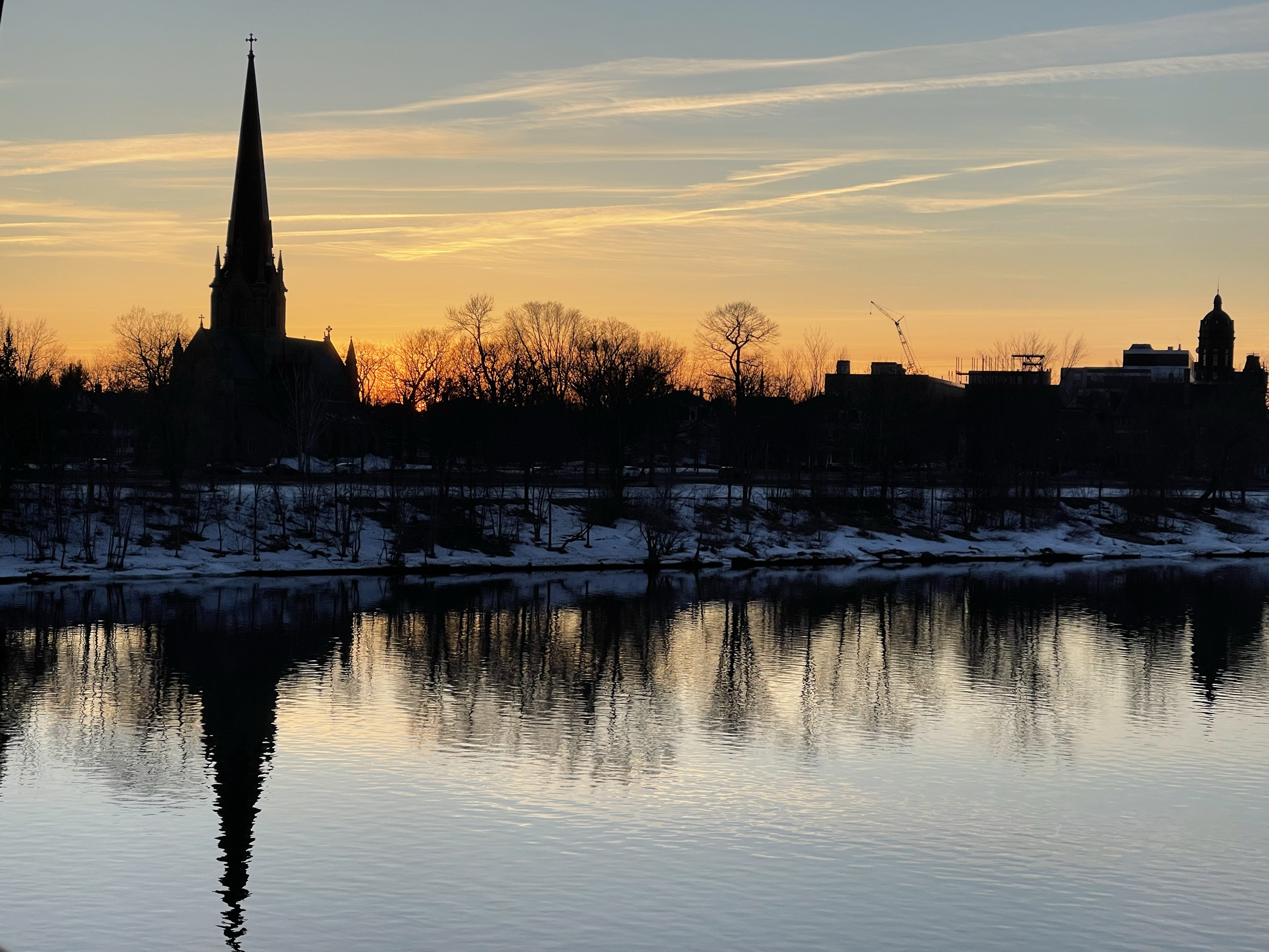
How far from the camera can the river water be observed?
1931cm

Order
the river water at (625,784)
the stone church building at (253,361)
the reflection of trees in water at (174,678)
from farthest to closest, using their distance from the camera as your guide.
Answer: the stone church building at (253,361)
the reflection of trees in water at (174,678)
the river water at (625,784)

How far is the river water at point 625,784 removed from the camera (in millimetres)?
19312

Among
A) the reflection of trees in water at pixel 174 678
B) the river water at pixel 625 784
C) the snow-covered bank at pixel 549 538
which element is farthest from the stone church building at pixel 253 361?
the river water at pixel 625 784

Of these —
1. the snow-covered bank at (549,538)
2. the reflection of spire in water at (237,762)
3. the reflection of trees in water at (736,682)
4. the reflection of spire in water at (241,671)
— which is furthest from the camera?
the snow-covered bank at (549,538)

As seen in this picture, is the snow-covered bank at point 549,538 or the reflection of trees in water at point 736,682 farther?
the snow-covered bank at point 549,538

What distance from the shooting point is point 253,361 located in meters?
135

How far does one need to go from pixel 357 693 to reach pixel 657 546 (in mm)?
36445

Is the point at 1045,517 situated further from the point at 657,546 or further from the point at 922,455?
the point at 657,546

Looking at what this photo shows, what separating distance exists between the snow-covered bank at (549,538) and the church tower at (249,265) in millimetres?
54119

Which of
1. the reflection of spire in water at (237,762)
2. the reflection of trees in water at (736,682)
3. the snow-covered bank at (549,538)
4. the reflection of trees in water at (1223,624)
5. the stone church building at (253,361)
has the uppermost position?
the stone church building at (253,361)

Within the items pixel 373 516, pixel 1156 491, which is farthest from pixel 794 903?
pixel 1156 491

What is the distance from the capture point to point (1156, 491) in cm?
9294

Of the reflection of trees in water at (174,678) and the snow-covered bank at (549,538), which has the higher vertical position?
the snow-covered bank at (549,538)

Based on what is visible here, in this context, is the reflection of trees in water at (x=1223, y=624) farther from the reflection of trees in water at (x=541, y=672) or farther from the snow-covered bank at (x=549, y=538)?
the reflection of trees in water at (x=541, y=672)
